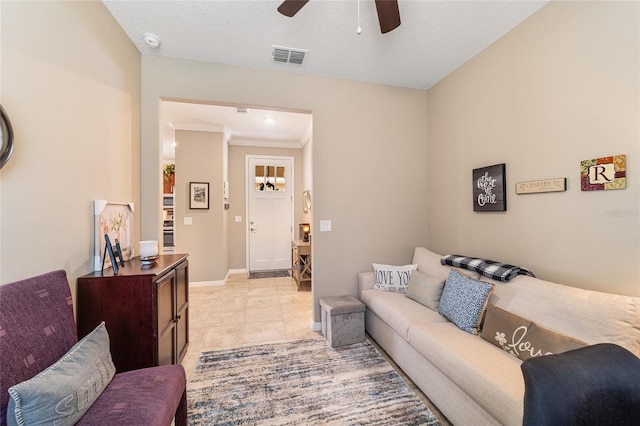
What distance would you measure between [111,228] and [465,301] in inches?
106

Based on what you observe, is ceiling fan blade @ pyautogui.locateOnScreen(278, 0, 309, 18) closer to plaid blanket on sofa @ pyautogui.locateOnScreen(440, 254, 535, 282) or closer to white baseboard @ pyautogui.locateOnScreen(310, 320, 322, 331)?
plaid blanket on sofa @ pyautogui.locateOnScreen(440, 254, 535, 282)

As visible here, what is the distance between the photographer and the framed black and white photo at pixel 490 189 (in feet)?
7.11

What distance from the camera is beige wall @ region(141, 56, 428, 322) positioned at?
2533 millimetres

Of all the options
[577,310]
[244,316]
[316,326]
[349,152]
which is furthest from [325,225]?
[577,310]

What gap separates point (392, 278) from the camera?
2.62 meters

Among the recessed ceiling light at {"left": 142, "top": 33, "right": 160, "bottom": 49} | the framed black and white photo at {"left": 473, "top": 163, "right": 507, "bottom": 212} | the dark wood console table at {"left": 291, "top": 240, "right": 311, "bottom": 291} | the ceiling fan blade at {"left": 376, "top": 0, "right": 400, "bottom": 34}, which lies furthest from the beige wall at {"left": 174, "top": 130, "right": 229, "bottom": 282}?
the framed black and white photo at {"left": 473, "top": 163, "right": 507, "bottom": 212}

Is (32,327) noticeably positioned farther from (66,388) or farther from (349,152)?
(349,152)

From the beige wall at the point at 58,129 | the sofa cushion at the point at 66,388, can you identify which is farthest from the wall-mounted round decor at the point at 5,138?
the sofa cushion at the point at 66,388

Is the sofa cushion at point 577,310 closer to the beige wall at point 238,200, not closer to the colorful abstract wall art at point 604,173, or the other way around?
the colorful abstract wall art at point 604,173

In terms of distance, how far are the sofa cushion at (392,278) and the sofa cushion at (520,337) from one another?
0.93 metres

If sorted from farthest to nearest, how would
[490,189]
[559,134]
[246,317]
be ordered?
[246,317]
[490,189]
[559,134]

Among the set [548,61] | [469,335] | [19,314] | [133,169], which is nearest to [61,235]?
[19,314]

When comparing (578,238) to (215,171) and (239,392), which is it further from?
(215,171)

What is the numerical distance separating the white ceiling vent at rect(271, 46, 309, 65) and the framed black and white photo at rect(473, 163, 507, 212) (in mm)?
2034
